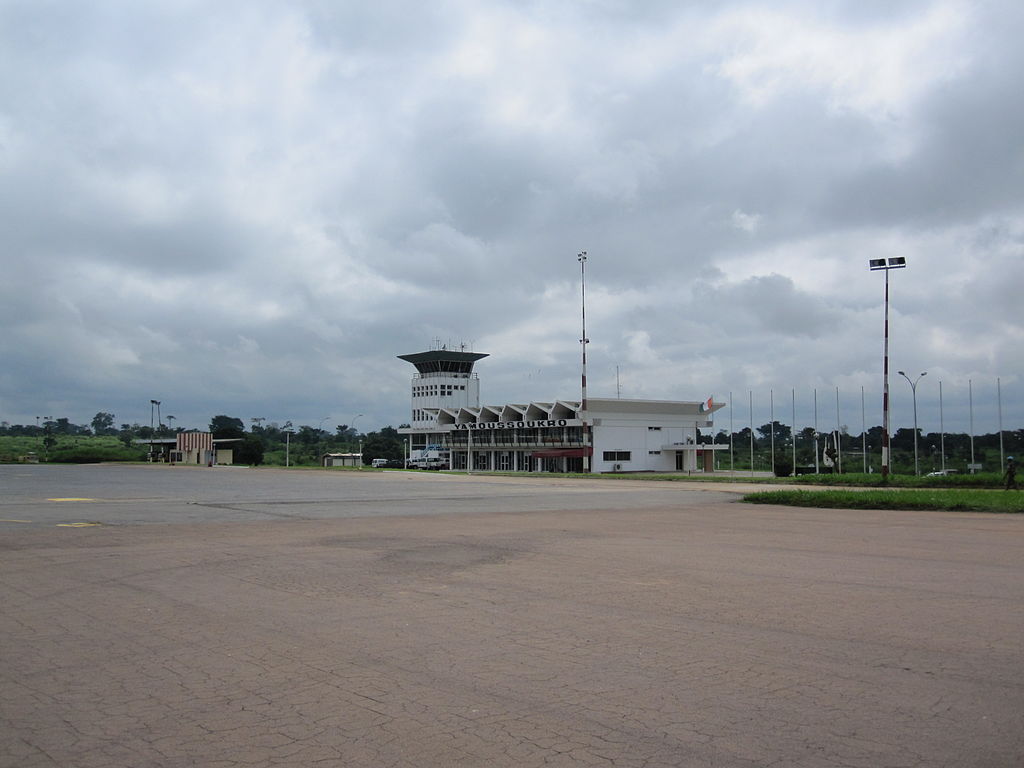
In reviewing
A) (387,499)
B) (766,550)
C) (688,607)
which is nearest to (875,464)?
(387,499)

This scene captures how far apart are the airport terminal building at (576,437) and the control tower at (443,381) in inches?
441

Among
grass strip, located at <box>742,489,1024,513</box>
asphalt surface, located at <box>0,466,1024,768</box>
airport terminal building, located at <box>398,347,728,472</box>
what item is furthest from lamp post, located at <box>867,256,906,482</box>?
airport terminal building, located at <box>398,347,728,472</box>

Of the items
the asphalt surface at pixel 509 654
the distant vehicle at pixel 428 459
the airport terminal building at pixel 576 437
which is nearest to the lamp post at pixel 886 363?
the asphalt surface at pixel 509 654

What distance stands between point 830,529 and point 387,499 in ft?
60.2

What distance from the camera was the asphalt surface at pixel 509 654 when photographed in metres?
5.61

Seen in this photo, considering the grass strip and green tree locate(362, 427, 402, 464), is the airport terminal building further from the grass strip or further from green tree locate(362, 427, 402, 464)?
the grass strip

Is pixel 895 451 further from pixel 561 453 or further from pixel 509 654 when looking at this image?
pixel 509 654

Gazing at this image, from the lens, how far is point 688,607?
33.6 ft

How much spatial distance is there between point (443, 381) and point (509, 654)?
131 m

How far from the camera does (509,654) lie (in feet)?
26.0

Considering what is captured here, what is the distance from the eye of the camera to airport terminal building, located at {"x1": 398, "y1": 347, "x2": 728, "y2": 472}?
102 meters

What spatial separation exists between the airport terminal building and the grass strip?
2389 inches

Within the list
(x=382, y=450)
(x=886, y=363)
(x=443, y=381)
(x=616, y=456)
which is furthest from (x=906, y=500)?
(x=382, y=450)

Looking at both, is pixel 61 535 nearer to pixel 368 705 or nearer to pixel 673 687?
pixel 368 705
